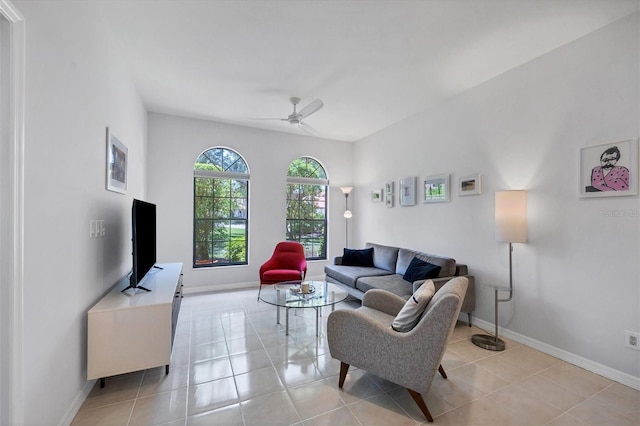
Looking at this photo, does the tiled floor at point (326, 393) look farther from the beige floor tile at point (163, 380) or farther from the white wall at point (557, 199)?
the white wall at point (557, 199)

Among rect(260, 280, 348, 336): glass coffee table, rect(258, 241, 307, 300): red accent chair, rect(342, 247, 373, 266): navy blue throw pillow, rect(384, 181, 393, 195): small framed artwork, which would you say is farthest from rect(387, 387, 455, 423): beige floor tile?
rect(384, 181, 393, 195): small framed artwork

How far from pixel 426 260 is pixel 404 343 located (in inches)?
78.7

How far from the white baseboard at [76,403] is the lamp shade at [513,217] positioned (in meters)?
3.74

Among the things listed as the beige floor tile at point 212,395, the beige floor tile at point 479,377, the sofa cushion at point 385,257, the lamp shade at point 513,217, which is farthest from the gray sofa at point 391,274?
the beige floor tile at point 212,395

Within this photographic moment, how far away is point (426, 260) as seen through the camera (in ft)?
11.9

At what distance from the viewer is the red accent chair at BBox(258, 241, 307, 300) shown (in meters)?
3.96

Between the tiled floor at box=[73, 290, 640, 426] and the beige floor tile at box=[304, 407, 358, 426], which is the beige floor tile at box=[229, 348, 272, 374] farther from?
the beige floor tile at box=[304, 407, 358, 426]

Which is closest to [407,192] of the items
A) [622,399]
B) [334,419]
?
[622,399]

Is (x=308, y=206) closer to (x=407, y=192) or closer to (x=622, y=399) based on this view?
(x=407, y=192)

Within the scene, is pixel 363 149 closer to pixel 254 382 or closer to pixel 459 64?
pixel 459 64

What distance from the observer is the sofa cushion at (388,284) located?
3.27 m

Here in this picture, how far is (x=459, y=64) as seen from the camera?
294 cm

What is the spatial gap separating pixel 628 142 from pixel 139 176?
5.17 m

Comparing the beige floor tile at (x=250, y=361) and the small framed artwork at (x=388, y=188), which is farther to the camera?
the small framed artwork at (x=388, y=188)
